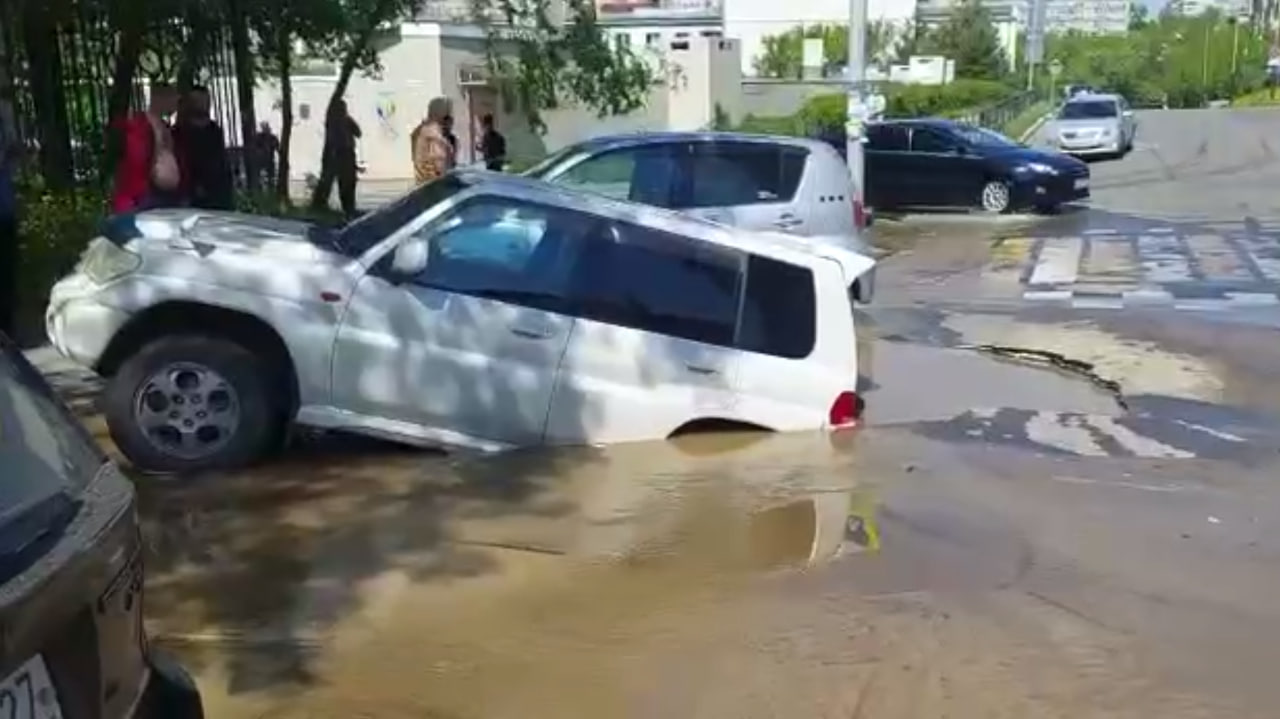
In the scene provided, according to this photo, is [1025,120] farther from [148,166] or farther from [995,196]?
[148,166]

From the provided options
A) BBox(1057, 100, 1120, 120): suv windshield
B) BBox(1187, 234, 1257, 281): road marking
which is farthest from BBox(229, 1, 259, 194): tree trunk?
BBox(1057, 100, 1120, 120): suv windshield

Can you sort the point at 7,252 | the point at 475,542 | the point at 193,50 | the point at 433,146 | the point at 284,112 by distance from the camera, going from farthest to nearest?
the point at 284,112 < the point at 433,146 < the point at 193,50 < the point at 7,252 < the point at 475,542

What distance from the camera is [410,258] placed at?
7.45m

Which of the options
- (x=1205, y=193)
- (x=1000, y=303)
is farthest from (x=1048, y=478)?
(x=1205, y=193)

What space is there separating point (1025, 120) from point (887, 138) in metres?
27.5

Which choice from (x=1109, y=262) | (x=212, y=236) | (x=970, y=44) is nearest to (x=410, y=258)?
(x=212, y=236)

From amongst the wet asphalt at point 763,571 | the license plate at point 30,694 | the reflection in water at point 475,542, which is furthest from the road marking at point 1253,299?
the license plate at point 30,694

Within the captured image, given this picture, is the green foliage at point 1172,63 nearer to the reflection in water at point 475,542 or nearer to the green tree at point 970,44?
the green tree at point 970,44

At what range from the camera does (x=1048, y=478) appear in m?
7.45

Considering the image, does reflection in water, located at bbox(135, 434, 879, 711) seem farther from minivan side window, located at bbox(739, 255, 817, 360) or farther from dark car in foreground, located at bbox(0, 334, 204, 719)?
dark car in foreground, located at bbox(0, 334, 204, 719)

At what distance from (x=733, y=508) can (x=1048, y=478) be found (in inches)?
63.7

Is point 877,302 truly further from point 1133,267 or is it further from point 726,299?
point 726,299

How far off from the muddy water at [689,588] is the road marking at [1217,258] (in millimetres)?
9700

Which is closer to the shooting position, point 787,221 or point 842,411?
point 842,411
